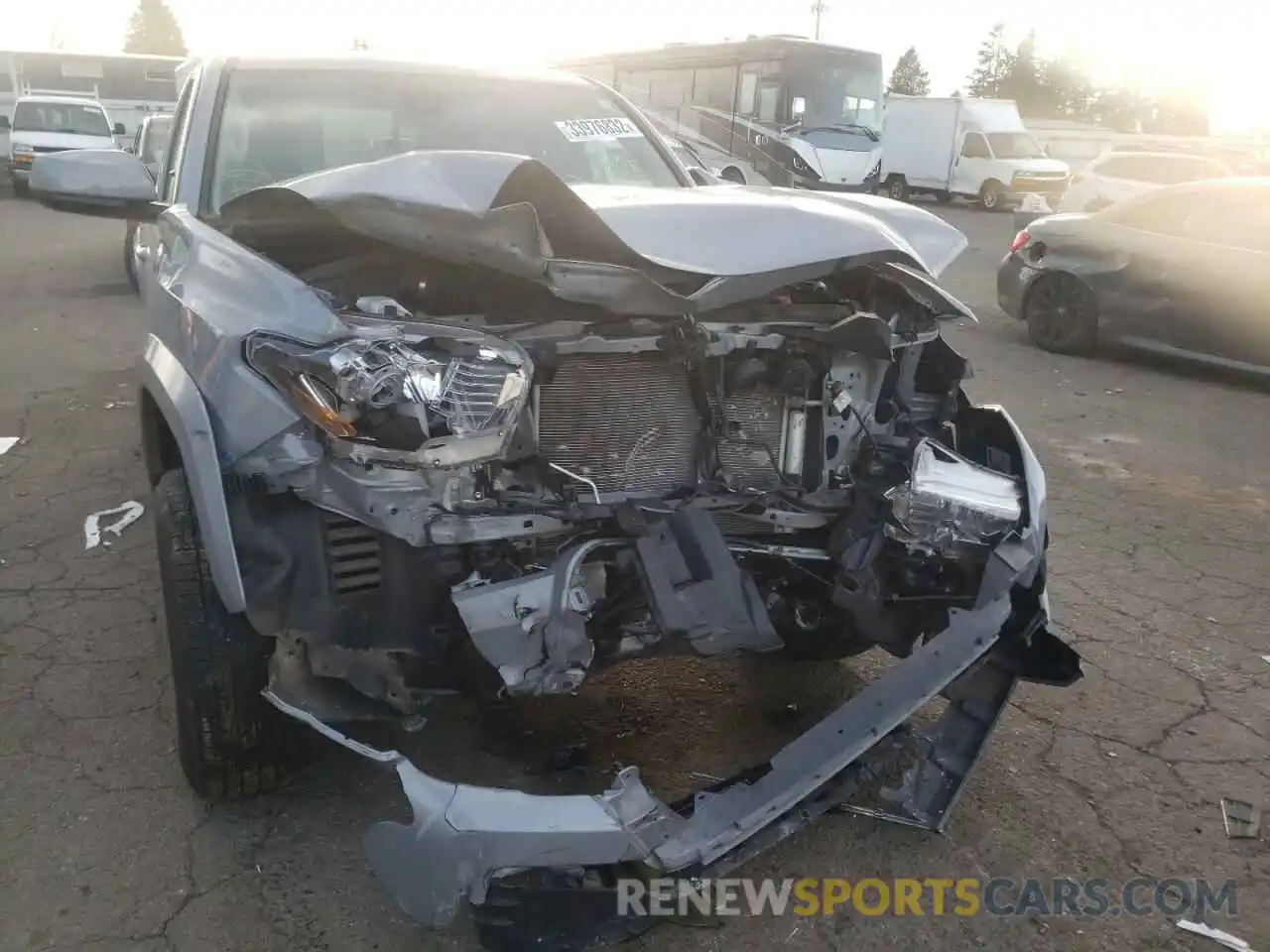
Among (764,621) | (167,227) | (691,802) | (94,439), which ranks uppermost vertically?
(167,227)

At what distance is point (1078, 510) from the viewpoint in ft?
16.9

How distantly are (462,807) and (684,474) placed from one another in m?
1.06

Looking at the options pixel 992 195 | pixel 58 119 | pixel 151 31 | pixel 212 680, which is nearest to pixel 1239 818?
pixel 212 680

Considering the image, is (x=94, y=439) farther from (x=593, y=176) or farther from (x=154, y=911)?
(x=154, y=911)

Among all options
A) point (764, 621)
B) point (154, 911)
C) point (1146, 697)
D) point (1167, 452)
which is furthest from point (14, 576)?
point (1167, 452)

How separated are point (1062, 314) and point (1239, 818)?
6762mm

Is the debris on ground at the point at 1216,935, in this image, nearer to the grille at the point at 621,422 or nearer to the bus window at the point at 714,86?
the grille at the point at 621,422

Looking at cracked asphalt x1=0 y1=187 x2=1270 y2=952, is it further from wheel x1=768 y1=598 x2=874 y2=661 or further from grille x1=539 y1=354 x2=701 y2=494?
grille x1=539 y1=354 x2=701 y2=494

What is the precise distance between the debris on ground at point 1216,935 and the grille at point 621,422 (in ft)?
5.26

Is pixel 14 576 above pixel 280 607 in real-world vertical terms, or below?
below

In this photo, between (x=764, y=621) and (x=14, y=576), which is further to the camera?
(x=14, y=576)

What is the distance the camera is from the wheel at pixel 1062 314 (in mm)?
8633

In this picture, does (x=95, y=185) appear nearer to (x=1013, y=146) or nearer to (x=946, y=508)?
(x=946, y=508)

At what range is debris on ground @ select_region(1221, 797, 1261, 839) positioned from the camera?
2803 millimetres
